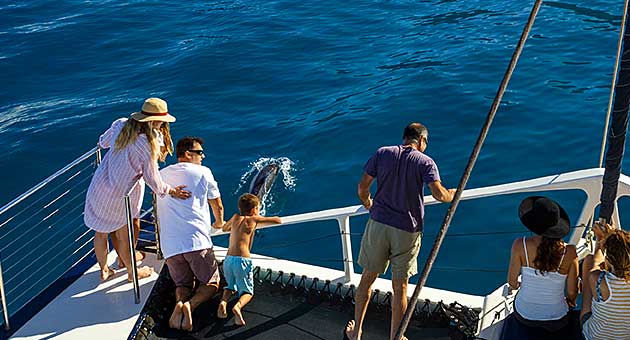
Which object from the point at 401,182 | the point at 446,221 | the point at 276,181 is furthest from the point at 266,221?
the point at 276,181

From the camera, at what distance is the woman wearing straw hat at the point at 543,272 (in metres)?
5.58

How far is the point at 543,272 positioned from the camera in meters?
5.72

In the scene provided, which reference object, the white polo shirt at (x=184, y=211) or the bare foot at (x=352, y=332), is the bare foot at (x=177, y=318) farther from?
the bare foot at (x=352, y=332)

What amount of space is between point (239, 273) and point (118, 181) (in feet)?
4.58

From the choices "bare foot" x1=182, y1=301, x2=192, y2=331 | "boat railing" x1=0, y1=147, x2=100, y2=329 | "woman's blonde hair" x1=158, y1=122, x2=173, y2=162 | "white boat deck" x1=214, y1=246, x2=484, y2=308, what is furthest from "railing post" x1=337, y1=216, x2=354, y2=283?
"boat railing" x1=0, y1=147, x2=100, y2=329

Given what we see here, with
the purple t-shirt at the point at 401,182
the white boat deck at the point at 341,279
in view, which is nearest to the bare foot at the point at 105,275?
the white boat deck at the point at 341,279

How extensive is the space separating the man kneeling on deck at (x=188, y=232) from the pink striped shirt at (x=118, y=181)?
225 mm

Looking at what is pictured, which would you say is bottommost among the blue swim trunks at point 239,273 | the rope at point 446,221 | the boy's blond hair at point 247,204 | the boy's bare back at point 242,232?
the blue swim trunks at point 239,273

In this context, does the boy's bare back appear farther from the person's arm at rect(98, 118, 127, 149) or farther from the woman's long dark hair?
the woman's long dark hair

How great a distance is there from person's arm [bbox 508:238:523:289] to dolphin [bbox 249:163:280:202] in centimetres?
732

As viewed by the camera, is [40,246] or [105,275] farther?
[40,246]

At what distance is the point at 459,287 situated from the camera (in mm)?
9992

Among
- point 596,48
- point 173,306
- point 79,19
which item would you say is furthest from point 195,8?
point 173,306

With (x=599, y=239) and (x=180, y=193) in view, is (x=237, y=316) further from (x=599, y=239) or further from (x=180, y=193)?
(x=599, y=239)
